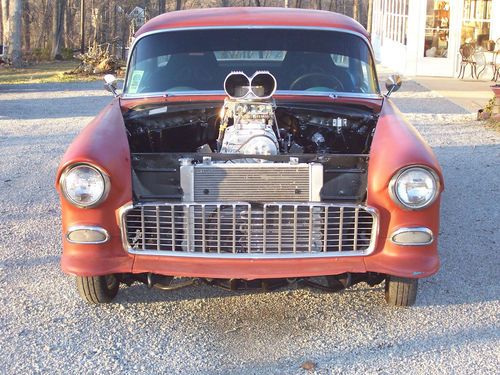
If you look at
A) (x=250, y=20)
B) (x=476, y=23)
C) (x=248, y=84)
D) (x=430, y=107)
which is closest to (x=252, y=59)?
(x=250, y=20)

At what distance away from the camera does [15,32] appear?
23.0 metres

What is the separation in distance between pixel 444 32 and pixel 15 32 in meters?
13.4

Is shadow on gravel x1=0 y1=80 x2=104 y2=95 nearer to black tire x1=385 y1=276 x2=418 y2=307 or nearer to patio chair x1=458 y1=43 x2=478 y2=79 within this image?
patio chair x1=458 y1=43 x2=478 y2=79

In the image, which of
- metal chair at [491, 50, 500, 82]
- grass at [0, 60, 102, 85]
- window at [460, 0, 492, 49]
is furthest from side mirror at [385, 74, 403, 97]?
grass at [0, 60, 102, 85]

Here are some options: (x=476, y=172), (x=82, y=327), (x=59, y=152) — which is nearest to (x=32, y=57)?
(x=59, y=152)

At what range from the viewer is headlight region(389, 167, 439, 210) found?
3.78m

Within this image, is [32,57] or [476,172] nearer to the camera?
[476,172]

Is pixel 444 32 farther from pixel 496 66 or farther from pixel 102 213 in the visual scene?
pixel 102 213

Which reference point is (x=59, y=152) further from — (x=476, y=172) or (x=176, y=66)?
(x=476, y=172)

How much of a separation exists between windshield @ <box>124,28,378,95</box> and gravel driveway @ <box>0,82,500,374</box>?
1.44 metres

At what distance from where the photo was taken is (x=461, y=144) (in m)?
9.52

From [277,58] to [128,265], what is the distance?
2.15 m

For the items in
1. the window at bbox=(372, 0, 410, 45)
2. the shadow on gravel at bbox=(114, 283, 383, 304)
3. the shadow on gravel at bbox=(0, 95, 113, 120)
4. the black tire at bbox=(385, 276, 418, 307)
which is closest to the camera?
the black tire at bbox=(385, 276, 418, 307)

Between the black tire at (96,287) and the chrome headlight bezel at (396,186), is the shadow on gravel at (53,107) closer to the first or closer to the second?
the black tire at (96,287)
